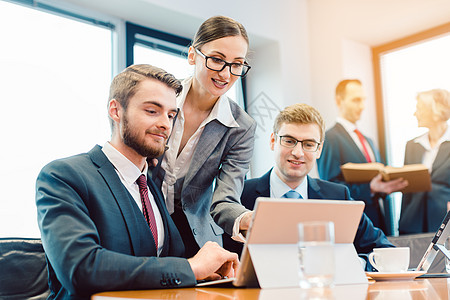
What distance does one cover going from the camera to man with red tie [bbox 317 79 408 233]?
3.99m

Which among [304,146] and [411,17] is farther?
[411,17]

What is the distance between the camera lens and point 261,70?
14.5ft

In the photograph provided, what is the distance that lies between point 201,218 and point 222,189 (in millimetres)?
176

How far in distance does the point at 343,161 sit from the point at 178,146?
→ 2.37 meters

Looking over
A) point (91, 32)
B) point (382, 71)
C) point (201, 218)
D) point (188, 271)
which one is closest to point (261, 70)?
point (382, 71)

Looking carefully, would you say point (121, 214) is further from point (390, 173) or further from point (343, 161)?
point (390, 173)

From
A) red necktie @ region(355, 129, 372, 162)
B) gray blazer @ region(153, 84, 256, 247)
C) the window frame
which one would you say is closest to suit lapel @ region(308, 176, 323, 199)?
gray blazer @ region(153, 84, 256, 247)

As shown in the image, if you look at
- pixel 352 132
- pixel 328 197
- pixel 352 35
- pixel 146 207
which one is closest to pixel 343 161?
pixel 352 132

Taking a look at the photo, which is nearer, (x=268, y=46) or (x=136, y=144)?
(x=136, y=144)

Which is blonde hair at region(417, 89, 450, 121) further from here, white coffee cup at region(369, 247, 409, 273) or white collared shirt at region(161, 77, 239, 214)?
white coffee cup at region(369, 247, 409, 273)

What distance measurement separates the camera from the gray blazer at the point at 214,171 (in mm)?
1938

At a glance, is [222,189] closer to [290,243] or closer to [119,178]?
[119,178]

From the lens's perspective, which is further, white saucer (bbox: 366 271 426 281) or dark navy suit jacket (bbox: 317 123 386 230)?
dark navy suit jacket (bbox: 317 123 386 230)

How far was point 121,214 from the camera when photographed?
1.46 m
